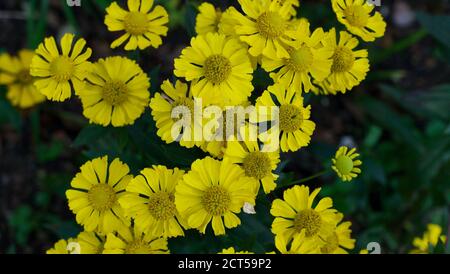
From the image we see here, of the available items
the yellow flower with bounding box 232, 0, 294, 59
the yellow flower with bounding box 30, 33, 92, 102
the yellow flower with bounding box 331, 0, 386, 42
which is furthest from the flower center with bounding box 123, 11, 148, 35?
the yellow flower with bounding box 331, 0, 386, 42

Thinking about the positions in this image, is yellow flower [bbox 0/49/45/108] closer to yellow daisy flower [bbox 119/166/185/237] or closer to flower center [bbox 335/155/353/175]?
yellow daisy flower [bbox 119/166/185/237]

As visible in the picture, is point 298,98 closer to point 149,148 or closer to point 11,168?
point 149,148

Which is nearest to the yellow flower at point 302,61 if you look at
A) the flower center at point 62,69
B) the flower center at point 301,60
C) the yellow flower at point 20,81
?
the flower center at point 301,60

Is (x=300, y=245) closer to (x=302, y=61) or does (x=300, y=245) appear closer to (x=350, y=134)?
(x=302, y=61)

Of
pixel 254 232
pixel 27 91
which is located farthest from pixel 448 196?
pixel 27 91

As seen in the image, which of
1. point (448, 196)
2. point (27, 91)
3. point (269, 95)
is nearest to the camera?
point (269, 95)

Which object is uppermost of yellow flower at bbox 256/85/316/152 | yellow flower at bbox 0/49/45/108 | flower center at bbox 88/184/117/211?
yellow flower at bbox 0/49/45/108
